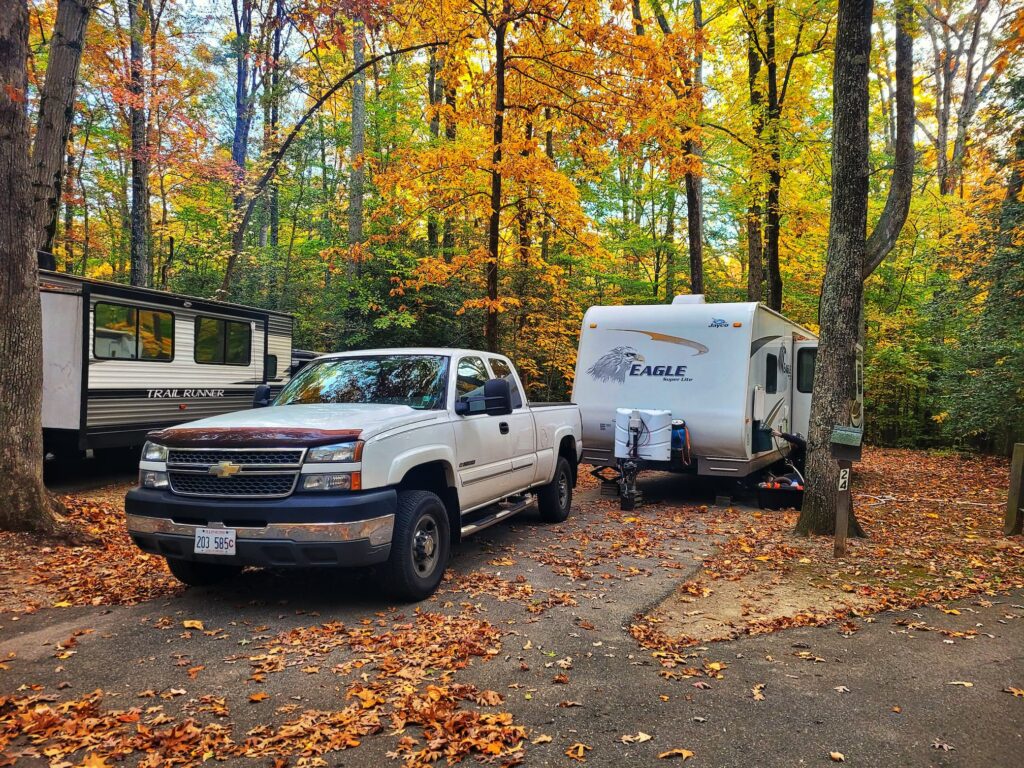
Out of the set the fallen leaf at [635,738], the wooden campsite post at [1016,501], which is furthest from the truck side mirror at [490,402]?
the wooden campsite post at [1016,501]

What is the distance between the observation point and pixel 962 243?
1436 centimetres

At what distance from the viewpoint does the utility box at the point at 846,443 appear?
6781mm

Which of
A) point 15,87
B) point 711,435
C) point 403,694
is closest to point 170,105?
point 15,87

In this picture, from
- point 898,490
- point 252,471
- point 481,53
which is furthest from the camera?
point 481,53

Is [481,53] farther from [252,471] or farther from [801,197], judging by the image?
[252,471]

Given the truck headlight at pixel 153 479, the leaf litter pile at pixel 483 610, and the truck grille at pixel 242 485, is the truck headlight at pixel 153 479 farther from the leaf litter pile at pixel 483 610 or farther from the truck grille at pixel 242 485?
the leaf litter pile at pixel 483 610

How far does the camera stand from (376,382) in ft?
20.4

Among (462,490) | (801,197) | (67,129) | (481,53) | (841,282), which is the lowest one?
(462,490)

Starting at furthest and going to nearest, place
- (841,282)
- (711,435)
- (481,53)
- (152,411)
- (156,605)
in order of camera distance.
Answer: (481,53) → (152,411) → (711,435) → (841,282) → (156,605)

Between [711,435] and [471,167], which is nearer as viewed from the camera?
[711,435]

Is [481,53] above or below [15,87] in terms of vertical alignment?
above

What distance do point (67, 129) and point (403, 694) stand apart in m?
9.86

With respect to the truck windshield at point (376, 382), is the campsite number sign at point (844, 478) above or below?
below

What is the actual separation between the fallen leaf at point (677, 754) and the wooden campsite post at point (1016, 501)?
677 cm
